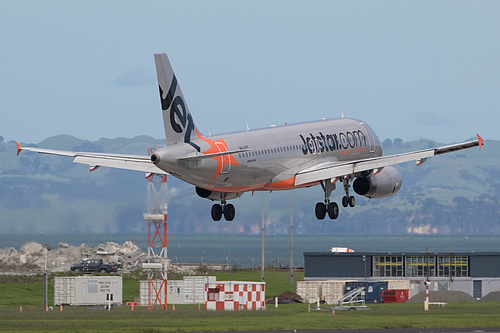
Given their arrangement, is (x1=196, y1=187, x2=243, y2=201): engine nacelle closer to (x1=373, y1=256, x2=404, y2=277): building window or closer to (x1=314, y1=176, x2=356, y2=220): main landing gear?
(x1=314, y1=176, x2=356, y2=220): main landing gear

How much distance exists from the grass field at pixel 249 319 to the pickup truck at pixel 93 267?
46297mm

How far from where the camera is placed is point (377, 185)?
72.2 m

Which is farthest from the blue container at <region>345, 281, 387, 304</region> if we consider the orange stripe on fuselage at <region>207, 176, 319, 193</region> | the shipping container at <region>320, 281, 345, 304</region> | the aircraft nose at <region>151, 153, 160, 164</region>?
the aircraft nose at <region>151, 153, 160, 164</region>

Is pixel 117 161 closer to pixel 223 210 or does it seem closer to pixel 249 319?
pixel 223 210

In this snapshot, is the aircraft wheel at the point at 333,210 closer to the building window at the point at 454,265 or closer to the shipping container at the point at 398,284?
the shipping container at the point at 398,284

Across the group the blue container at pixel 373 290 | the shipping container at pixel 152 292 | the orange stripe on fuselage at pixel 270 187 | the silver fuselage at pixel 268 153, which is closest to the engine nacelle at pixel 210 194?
the orange stripe on fuselage at pixel 270 187

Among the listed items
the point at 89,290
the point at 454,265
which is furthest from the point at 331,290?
the point at 89,290

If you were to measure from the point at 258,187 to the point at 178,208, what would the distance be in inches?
4392

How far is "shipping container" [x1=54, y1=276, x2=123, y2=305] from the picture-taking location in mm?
121000

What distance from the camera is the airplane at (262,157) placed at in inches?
2345

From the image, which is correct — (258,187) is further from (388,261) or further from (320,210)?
(388,261)

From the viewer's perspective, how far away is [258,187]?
66375mm

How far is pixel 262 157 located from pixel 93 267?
11257 cm

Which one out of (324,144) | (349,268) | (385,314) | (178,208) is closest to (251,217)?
(178,208)
